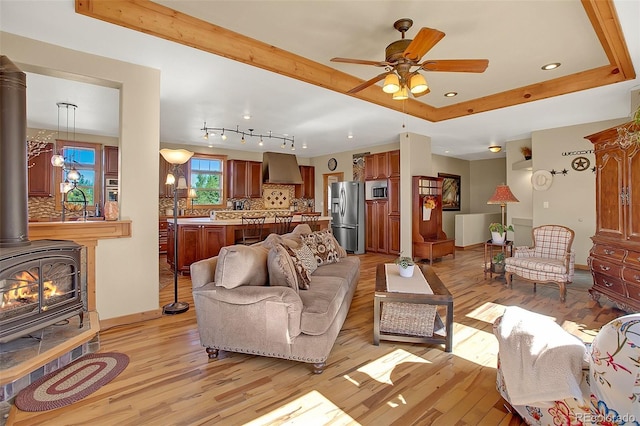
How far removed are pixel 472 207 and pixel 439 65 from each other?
26.1 ft

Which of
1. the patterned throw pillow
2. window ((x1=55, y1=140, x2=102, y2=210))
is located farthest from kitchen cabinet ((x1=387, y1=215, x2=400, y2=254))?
window ((x1=55, y1=140, x2=102, y2=210))

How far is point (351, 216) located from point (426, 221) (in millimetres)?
1778

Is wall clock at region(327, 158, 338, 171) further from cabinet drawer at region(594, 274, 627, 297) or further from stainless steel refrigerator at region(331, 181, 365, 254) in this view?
cabinet drawer at region(594, 274, 627, 297)

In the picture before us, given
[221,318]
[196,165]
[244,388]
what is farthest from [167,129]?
[244,388]

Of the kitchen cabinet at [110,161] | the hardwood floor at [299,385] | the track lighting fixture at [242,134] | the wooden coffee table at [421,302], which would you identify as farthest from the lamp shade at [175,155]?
the kitchen cabinet at [110,161]

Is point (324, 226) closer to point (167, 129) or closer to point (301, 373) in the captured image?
point (167, 129)

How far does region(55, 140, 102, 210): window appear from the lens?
20.2ft

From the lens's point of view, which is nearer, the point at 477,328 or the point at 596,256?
the point at 477,328

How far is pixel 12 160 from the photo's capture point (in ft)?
7.46

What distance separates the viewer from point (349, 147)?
779 cm

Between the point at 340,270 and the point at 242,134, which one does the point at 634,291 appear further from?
the point at 242,134

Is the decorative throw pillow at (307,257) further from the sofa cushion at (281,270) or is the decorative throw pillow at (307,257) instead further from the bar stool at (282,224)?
the bar stool at (282,224)

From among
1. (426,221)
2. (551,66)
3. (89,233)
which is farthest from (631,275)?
(89,233)

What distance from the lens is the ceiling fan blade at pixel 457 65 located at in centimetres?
249
